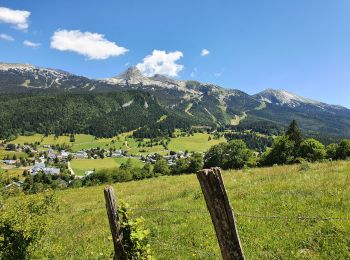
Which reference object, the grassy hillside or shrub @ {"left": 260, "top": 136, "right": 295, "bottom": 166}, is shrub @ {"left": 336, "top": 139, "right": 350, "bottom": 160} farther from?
the grassy hillside

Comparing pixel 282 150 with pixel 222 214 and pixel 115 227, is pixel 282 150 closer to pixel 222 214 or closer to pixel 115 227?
pixel 115 227

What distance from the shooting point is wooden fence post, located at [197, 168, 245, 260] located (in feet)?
20.0

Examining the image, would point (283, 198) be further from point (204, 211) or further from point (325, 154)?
point (325, 154)

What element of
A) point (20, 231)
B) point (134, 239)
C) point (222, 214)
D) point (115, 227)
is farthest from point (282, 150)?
point (222, 214)

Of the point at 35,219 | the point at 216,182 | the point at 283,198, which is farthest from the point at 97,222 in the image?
the point at 216,182

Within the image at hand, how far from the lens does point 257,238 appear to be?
11.5 m

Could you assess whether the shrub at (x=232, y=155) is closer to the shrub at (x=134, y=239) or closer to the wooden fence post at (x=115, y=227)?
the shrub at (x=134, y=239)

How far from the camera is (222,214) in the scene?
615cm

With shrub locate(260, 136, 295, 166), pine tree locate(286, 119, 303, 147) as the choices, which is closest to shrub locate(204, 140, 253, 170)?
shrub locate(260, 136, 295, 166)

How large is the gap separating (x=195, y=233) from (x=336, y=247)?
5383 mm

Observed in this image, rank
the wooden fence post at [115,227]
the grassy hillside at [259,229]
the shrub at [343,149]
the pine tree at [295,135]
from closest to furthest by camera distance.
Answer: the wooden fence post at [115,227] → the grassy hillside at [259,229] → the shrub at [343,149] → the pine tree at [295,135]

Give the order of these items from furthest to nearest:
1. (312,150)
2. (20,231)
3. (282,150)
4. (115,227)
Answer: (282,150)
(312,150)
(20,231)
(115,227)

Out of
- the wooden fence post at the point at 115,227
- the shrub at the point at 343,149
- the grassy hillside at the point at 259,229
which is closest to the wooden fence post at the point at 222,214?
the wooden fence post at the point at 115,227

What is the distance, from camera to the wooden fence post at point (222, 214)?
6.09 metres
